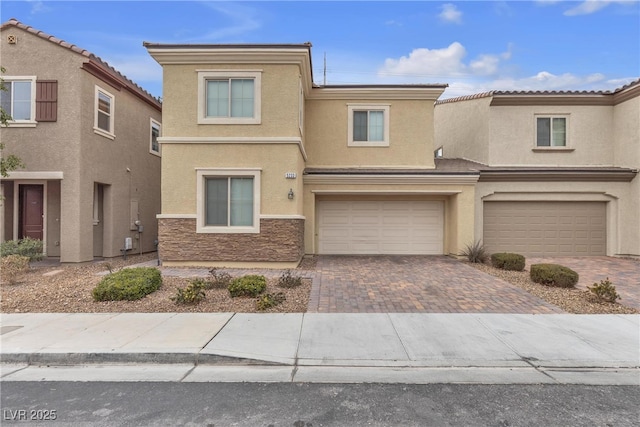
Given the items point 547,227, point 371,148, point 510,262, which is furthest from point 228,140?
point 547,227

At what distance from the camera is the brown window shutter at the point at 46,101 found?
10555 mm

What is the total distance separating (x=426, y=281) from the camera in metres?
8.84

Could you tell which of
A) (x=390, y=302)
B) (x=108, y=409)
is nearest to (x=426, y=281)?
(x=390, y=302)

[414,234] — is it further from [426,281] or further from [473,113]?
[473,113]

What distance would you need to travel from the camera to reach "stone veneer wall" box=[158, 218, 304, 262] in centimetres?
1046

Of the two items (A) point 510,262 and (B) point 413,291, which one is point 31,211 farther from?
(A) point 510,262

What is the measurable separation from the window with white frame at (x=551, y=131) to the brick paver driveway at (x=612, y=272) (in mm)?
4807

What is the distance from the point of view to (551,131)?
14.1m

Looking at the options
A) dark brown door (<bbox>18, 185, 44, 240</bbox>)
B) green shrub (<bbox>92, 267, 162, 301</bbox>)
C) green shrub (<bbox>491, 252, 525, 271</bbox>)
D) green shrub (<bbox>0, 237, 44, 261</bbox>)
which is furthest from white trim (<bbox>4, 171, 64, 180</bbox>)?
green shrub (<bbox>491, 252, 525, 271</bbox>)

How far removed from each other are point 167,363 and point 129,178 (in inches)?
428

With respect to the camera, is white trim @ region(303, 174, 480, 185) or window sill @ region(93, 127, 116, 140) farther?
white trim @ region(303, 174, 480, 185)

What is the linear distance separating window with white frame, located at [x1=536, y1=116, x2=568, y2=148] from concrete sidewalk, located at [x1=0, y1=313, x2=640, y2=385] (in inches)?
408

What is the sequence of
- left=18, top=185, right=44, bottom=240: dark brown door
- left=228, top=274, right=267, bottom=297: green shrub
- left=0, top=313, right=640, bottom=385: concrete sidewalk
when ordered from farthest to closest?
left=18, top=185, right=44, bottom=240: dark brown door, left=228, top=274, right=267, bottom=297: green shrub, left=0, top=313, right=640, bottom=385: concrete sidewalk

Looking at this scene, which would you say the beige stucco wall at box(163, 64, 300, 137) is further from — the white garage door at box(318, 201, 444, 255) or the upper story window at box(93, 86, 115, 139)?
the white garage door at box(318, 201, 444, 255)
